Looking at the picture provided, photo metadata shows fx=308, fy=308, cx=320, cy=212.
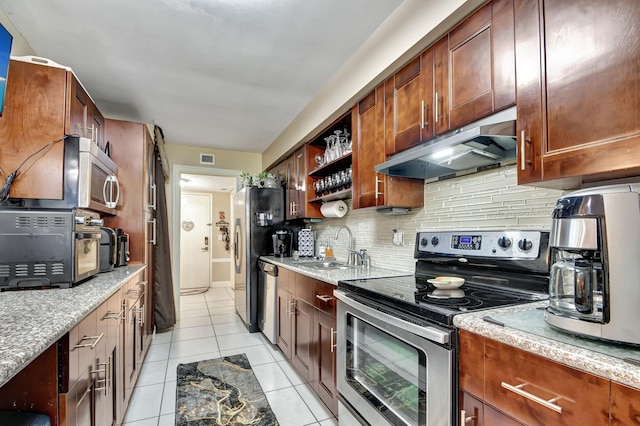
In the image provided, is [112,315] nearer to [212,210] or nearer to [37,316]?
[37,316]

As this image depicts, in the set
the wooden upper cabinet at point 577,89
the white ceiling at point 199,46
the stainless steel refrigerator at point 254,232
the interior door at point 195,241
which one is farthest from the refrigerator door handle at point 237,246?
the wooden upper cabinet at point 577,89

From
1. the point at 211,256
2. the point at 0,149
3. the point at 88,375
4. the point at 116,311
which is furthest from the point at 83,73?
the point at 211,256

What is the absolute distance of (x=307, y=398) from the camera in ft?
7.18

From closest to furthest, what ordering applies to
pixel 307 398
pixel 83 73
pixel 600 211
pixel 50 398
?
1. pixel 600 211
2. pixel 50 398
3. pixel 307 398
4. pixel 83 73

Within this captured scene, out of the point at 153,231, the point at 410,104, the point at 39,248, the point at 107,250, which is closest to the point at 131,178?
the point at 153,231

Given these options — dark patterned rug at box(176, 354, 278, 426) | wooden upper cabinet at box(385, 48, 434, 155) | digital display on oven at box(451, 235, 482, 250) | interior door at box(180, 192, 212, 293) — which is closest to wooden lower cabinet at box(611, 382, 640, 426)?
digital display on oven at box(451, 235, 482, 250)

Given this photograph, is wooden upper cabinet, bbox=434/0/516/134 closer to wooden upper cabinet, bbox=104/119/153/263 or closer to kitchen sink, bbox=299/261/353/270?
kitchen sink, bbox=299/261/353/270

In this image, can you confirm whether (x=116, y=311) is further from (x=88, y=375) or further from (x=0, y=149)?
(x=0, y=149)

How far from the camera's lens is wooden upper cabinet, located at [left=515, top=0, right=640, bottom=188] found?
34.6 inches

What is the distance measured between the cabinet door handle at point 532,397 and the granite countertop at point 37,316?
3.99 feet

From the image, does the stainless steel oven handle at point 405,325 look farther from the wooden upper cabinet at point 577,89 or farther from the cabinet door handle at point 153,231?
the cabinet door handle at point 153,231

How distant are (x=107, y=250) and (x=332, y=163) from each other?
1.91m

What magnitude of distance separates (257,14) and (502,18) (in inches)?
50.0

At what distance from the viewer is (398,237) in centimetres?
227
